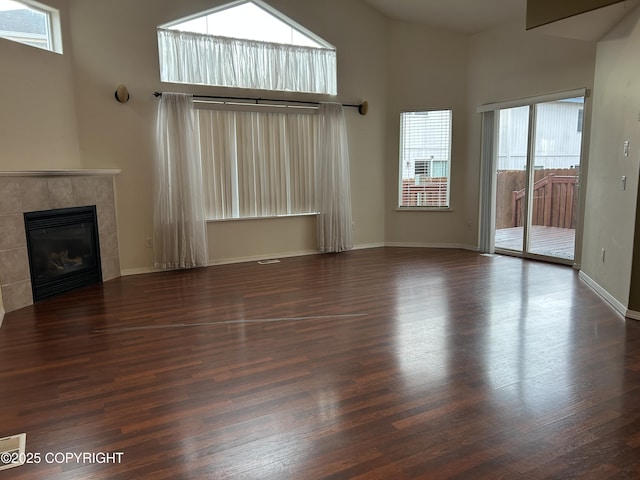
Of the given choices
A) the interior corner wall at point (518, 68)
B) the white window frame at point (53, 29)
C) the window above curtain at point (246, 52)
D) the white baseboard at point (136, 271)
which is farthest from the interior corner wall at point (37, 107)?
the interior corner wall at point (518, 68)

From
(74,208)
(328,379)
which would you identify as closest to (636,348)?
(328,379)

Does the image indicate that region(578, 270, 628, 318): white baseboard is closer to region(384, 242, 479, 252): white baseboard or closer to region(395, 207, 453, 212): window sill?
region(384, 242, 479, 252): white baseboard

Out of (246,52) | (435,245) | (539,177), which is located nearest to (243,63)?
(246,52)

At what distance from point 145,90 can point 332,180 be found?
9.22 feet

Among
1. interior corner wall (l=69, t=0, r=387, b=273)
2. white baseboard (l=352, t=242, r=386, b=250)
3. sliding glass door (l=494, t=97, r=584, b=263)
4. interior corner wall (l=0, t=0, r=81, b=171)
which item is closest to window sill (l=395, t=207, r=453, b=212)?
white baseboard (l=352, t=242, r=386, b=250)

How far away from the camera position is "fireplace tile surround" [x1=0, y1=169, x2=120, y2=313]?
420 cm

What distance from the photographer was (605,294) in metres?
4.26

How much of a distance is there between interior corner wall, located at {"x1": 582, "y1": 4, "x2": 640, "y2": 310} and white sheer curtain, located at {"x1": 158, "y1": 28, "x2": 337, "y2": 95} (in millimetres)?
3602

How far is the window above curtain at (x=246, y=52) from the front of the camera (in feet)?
19.0

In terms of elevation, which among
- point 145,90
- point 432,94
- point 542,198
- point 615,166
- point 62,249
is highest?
point 432,94

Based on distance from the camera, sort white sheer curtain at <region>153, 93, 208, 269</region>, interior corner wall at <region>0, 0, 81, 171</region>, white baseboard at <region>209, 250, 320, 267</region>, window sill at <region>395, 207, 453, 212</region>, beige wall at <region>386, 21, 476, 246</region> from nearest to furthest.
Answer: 1. interior corner wall at <region>0, 0, 81, 171</region>
2. white sheer curtain at <region>153, 93, 208, 269</region>
3. white baseboard at <region>209, 250, 320, 267</region>
4. beige wall at <region>386, 21, 476, 246</region>
5. window sill at <region>395, 207, 453, 212</region>

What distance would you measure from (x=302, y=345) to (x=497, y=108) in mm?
4908

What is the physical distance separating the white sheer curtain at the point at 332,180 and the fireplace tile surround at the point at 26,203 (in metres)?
2.85

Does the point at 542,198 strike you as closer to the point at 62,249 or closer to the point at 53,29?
the point at 62,249
